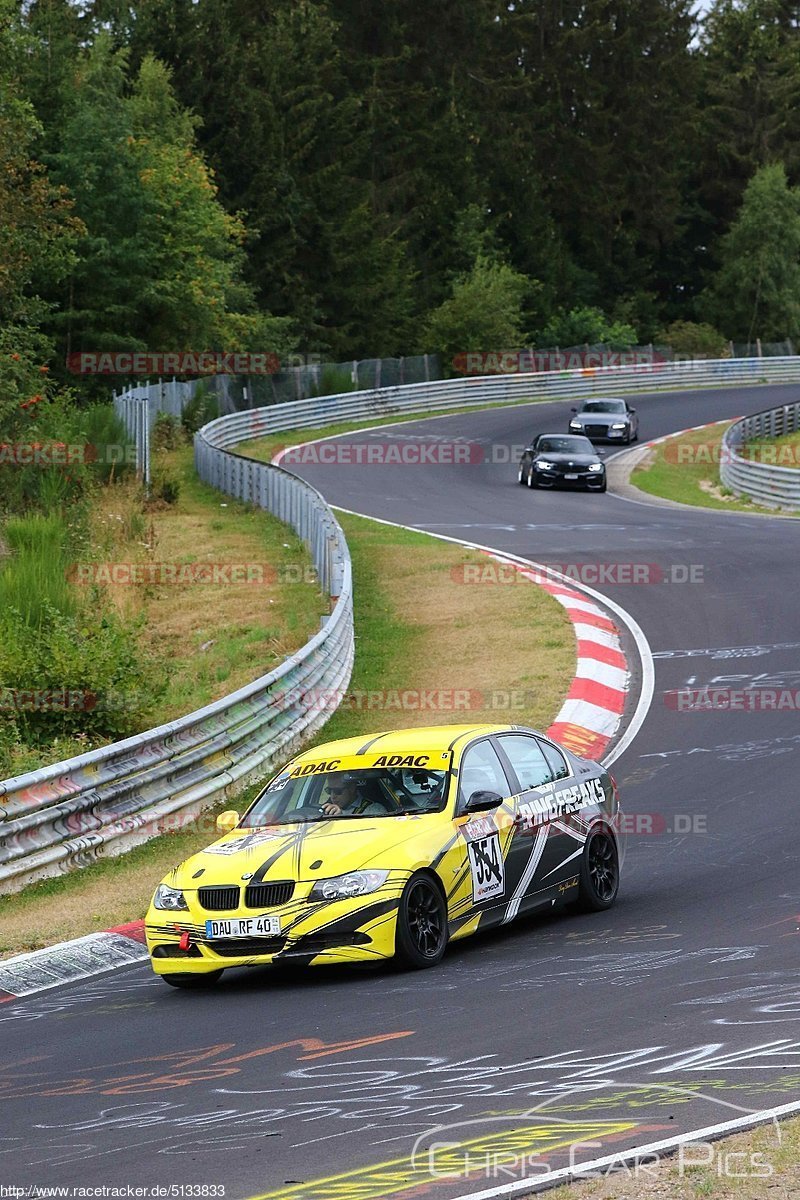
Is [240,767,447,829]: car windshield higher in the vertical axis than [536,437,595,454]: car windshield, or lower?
lower

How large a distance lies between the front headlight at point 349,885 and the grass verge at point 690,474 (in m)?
28.5

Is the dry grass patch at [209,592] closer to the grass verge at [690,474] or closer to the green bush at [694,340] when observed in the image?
the grass verge at [690,474]

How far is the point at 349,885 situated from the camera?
938 centimetres

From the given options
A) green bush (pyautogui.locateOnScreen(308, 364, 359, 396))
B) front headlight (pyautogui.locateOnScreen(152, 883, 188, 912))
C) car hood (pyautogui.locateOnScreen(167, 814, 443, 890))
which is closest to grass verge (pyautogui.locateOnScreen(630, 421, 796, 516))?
green bush (pyautogui.locateOnScreen(308, 364, 359, 396))

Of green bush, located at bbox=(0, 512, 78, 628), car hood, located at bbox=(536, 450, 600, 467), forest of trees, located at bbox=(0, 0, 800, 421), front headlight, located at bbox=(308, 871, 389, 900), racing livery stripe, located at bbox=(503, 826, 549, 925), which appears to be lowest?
racing livery stripe, located at bbox=(503, 826, 549, 925)

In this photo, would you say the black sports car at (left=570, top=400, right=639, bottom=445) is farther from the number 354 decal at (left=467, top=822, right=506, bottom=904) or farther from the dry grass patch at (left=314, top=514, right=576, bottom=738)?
the number 354 decal at (left=467, top=822, right=506, bottom=904)

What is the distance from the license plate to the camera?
9.37m

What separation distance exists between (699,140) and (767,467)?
7406 cm

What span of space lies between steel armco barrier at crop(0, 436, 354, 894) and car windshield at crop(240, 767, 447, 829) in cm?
243

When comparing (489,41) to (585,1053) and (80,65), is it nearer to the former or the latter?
(80,65)

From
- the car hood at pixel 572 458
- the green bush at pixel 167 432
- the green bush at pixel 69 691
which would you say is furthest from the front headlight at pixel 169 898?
the green bush at pixel 167 432

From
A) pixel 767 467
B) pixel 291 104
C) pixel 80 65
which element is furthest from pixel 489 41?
pixel 767 467

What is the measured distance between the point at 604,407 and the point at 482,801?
4215 cm

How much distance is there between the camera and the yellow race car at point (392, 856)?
938 centimetres
